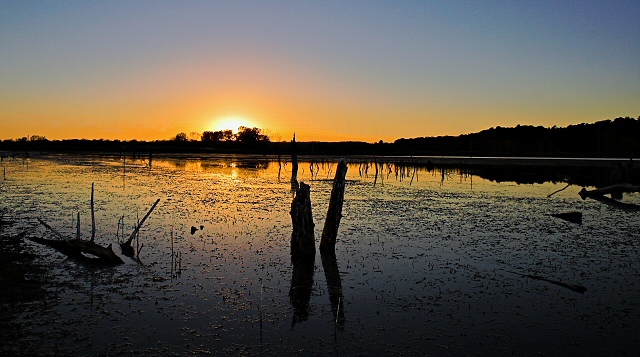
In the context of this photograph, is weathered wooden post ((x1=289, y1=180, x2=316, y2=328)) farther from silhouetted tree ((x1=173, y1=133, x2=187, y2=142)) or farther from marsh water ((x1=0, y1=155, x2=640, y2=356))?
silhouetted tree ((x1=173, y1=133, x2=187, y2=142))

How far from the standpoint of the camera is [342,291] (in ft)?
25.2

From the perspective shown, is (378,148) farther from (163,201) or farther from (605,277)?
(605,277)

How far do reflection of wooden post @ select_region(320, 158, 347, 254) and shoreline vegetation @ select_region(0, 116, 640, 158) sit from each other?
75.2m

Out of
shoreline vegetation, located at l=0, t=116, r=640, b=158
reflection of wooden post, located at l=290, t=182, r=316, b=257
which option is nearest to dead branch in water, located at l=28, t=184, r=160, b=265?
reflection of wooden post, located at l=290, t=182, r=316, b=257

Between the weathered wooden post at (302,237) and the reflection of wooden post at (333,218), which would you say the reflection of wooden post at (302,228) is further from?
the reflection of wooden post at (333,218)

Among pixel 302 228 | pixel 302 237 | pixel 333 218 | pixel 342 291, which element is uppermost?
pixel 333 218

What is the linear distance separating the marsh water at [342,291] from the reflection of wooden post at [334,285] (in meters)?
0.03

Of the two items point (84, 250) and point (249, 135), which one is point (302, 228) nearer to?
point (84, 250)

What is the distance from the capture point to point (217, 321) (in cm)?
627

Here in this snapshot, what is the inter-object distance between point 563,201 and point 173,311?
18570 millimetres

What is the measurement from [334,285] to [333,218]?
2.61 meters

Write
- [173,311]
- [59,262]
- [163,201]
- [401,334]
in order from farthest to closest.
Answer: [163,201], [59,262], [173,311], [401,334]

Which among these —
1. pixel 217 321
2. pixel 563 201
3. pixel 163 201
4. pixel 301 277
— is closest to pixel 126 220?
pixel 163 201

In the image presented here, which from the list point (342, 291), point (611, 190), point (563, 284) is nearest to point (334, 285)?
point (342, 291)
